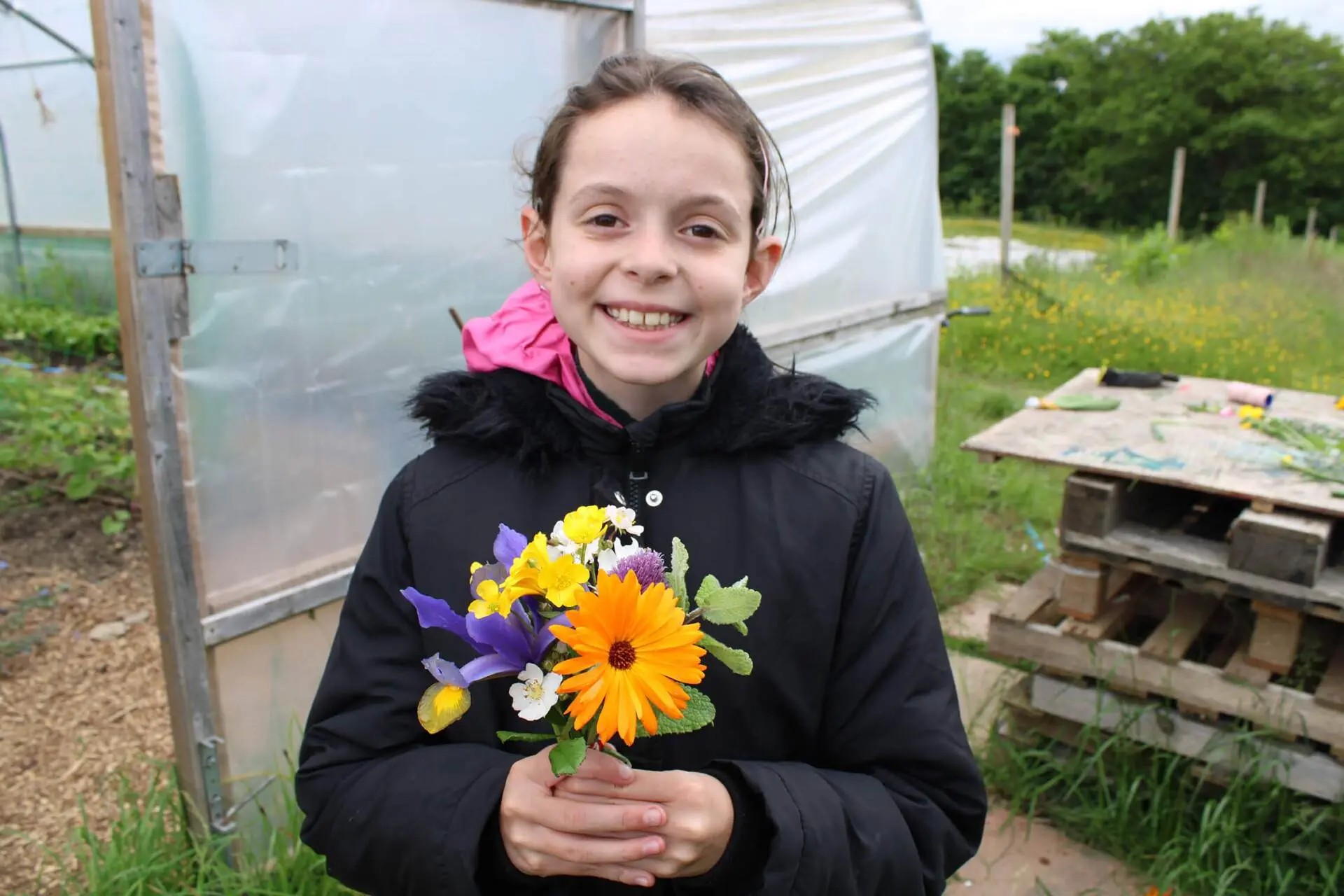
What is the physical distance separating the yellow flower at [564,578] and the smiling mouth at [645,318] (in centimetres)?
42

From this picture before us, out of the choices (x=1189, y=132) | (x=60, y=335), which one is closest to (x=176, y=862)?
(x=60, y=335)

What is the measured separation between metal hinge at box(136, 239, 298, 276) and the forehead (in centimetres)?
128

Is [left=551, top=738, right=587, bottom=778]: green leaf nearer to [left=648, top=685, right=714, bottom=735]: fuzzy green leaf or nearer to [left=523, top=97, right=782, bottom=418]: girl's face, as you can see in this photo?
[left=648, top=685, right=714, bottom=735]: fuzzy green leaf

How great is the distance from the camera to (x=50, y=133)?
6988mm

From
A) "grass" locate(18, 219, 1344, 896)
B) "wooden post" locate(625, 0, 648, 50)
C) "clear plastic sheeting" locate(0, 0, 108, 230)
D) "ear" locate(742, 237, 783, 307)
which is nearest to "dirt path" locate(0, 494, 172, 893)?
"grass" locate(18, 219, 1344, 896)

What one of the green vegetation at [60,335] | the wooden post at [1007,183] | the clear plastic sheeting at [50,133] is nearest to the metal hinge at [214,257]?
the green vegetation at [60,335]

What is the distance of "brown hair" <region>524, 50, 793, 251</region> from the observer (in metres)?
1.15

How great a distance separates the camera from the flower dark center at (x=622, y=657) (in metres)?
0.77

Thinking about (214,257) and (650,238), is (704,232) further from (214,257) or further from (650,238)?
(214,257)

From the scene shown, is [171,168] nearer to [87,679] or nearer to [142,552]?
[87,679]

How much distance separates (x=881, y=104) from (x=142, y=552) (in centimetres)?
374

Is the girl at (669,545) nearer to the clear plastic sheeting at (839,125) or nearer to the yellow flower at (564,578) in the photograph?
the yellow flower at (564,578)

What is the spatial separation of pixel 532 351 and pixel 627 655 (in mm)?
655

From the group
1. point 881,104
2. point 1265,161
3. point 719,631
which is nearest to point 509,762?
point 719,631
